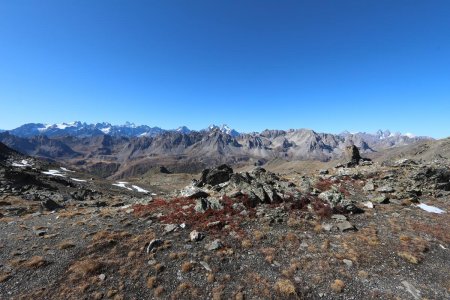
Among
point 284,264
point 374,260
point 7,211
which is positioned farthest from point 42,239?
point 374,260

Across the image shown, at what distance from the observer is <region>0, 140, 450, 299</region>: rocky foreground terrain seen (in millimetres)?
15541

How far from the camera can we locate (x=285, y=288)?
50.8ft

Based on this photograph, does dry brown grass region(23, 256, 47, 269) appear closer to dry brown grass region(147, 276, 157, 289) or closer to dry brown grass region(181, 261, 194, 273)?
dry brown grass region(147, 276, 157, 289)

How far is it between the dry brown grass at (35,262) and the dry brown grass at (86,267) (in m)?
2.16

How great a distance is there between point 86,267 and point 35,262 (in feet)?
12.7

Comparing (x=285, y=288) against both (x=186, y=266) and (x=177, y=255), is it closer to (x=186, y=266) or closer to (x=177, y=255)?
(x=186, y=266)

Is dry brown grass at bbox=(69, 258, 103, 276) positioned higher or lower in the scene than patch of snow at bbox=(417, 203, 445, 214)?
lower

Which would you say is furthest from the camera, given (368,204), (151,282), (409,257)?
(368,204)

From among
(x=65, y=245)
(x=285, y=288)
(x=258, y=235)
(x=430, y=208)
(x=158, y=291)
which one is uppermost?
(x=430, y=208)

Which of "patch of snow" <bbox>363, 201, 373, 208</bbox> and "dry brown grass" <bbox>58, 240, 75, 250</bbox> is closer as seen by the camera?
"dry brown grass" <bbox>58, 240, 75, 250</bbox>

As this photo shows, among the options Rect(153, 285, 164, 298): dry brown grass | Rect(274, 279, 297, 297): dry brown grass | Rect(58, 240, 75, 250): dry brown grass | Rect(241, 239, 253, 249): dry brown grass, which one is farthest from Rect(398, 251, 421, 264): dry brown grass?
Rect(58, 240, 75, 250): dry brown grass

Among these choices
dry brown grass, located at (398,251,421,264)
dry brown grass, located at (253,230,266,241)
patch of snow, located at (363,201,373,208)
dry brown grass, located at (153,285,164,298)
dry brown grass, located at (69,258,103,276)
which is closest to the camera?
dry brown grass, located at (153,285,164,298)

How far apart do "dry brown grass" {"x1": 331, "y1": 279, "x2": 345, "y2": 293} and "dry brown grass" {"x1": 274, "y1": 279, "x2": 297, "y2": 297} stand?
8.21ft

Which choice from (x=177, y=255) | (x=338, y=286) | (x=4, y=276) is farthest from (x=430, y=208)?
(x=4, y=276)
